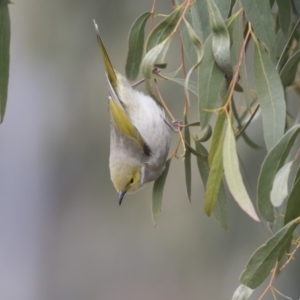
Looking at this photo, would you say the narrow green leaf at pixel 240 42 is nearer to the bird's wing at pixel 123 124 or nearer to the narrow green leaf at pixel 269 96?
the narrow green leaf at pixel 269 96

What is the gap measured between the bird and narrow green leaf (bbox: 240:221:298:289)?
0.48 m

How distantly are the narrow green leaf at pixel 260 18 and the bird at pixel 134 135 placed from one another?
1.44 ft

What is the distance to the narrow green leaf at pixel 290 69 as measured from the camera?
→ 828 mm

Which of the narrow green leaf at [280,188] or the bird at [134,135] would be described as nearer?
the narrow green leaf at [280,188]

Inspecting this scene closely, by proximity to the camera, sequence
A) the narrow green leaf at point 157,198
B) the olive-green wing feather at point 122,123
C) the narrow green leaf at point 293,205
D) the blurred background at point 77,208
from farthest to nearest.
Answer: the blurred background at point 77,208
the olive-green wing feather at point 122,123
the narrow green leaf at point 157,198
the narrow green leaf at point 293,205

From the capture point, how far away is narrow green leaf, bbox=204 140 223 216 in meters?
0.73

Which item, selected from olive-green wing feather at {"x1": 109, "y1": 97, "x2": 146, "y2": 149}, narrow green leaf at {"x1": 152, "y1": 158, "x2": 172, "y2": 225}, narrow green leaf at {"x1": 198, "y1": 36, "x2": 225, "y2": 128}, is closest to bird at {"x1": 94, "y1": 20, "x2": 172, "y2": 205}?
olive-green wing feather at {"x1": 109, "y1": 97, "x2": 146, "y2": 149}

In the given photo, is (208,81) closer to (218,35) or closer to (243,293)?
(218,35)

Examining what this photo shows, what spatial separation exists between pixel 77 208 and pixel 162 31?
1.43 m

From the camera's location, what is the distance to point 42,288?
7.22 ft

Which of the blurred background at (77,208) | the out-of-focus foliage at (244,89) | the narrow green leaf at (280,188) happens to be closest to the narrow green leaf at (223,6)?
the out-of-focus foliage at (244,89)

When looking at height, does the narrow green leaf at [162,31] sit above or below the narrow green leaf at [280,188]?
above

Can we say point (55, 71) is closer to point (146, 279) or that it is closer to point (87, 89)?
point (87, 89)

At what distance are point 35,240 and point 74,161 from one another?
356 millimetres
